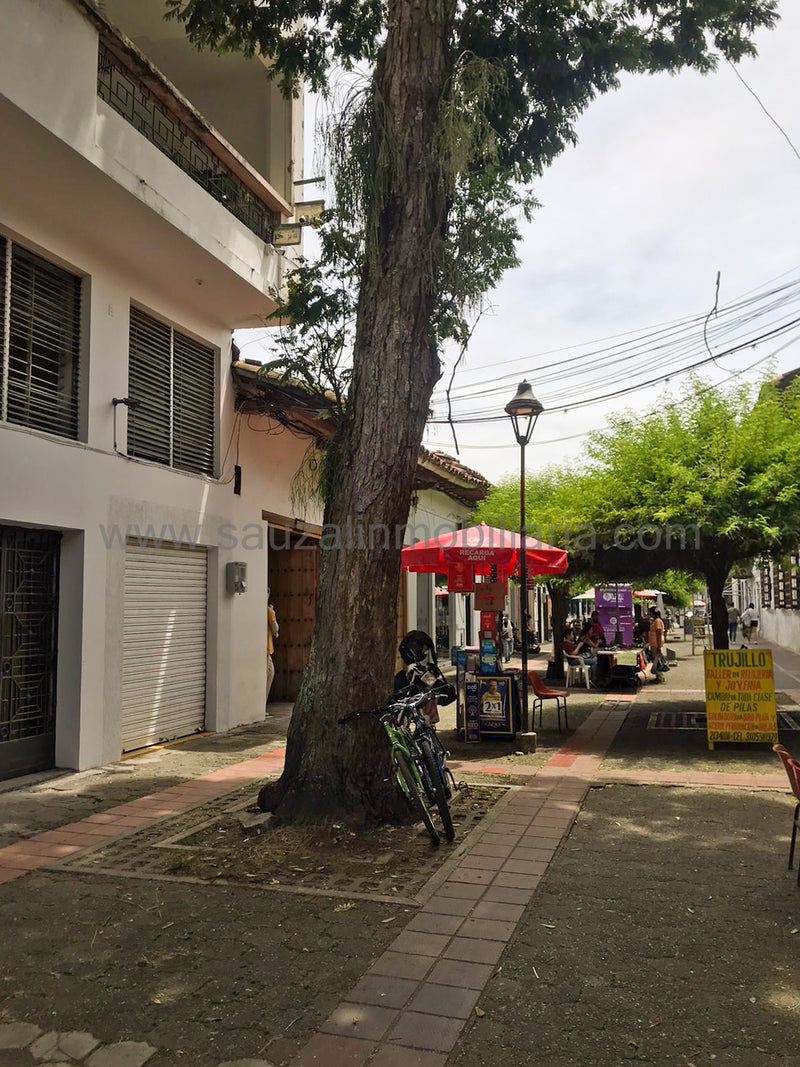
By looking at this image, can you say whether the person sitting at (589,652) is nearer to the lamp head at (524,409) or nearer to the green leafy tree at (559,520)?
the green leafy tree at (559,520)

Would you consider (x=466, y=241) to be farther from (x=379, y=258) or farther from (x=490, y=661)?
(x=490, y=661)

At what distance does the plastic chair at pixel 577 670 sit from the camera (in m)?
17.2

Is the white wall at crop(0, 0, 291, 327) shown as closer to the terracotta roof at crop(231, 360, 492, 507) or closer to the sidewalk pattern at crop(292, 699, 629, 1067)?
the terracotta roof at crop(231, 360, 492, 507)

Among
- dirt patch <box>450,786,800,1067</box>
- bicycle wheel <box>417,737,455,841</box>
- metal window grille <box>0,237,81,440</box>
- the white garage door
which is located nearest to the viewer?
dirt patch <box>450,786,800,1067</box>

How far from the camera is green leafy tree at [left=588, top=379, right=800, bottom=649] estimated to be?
9.73 meters

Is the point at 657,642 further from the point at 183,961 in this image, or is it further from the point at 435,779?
the point at 183,961

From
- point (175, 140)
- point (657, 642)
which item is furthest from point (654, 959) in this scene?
point (657, 642)

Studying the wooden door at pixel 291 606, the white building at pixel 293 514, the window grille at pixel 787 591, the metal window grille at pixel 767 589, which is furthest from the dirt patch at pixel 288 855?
the metal window grille at pixel 767 589

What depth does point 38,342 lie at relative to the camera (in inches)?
315

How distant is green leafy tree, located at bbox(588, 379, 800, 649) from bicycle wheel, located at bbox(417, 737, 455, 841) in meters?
5.16

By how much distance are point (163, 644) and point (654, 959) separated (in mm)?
7235

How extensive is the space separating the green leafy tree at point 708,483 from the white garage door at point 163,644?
17.3ft

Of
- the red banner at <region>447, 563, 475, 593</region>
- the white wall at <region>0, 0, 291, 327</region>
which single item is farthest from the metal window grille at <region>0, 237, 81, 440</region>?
the red banner at <region>447, 563, 475, 593</region>

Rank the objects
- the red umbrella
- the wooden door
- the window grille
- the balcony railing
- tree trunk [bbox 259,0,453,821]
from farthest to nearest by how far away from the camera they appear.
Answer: the window grille, the wooden door, the red umbrella, the balcony railing, tree trunk [bbox 259,0,453,821]
